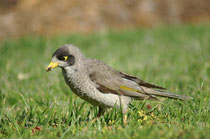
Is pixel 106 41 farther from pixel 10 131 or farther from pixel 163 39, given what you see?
pixel 10 131

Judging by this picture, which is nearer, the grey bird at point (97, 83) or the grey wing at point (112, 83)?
the grey bird at point (97, 83)

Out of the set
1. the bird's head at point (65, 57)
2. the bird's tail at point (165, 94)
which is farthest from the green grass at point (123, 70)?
the bird's head at point (65, 57)

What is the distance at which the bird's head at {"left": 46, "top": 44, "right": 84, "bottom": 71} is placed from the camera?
458cm

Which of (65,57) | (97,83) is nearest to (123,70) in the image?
(97,83)

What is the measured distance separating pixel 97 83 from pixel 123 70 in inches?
111

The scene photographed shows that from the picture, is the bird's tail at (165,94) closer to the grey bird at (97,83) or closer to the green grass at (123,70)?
the grey bird at (97,83)

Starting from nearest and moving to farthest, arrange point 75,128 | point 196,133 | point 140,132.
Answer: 1. point 196,133
2. point 140,132
3. point 75,128

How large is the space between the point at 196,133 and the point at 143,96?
1565 mm

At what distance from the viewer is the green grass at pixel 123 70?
12.4 ft

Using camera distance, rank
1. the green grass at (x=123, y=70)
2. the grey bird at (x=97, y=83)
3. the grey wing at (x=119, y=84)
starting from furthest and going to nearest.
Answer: the grey wing at (x=119, y=84) < the grey bird at (x=97, y=83) < the green grass at (x=123, y=70)

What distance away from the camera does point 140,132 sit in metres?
3.48

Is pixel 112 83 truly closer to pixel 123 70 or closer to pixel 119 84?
pixel 119 84

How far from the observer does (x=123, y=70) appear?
7430mm

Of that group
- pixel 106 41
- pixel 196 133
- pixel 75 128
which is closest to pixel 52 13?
pixel 106 41
